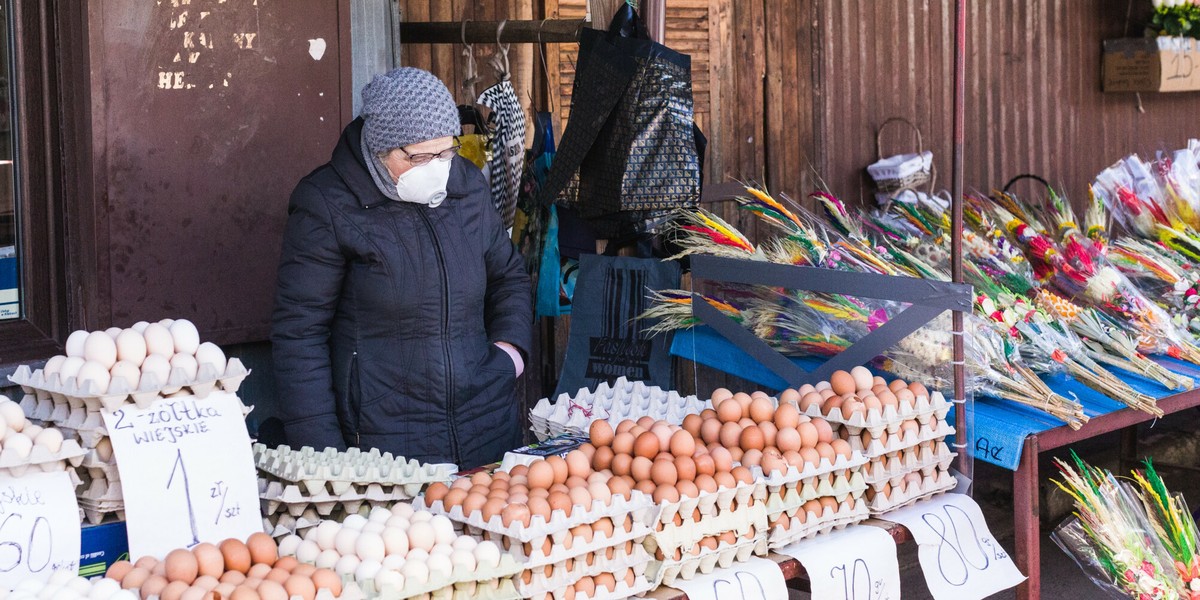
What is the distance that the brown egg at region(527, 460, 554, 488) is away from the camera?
7.43 feet

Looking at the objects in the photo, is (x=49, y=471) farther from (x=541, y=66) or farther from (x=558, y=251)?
(x=541, y=66)

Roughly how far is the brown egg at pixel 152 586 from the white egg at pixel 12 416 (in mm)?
438

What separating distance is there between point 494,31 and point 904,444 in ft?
6.76

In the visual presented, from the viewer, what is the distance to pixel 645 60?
3570 mm

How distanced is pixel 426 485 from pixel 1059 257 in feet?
8.52

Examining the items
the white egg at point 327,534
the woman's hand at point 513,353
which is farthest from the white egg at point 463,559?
the woman's hand at point 513,353

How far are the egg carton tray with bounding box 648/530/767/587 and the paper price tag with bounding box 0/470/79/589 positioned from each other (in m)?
1.06

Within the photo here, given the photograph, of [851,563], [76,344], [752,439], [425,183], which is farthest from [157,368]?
[851,563]

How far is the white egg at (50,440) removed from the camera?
2.07 m

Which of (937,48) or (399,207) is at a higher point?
(937,48)

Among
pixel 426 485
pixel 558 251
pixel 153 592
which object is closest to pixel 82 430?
pixel 153 592

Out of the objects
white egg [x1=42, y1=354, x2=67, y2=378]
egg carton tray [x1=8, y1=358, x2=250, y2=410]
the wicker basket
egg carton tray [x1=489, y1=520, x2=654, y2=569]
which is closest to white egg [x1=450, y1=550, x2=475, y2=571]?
egg carton tray [x1=489, y1=520, x2=654, y2=569]

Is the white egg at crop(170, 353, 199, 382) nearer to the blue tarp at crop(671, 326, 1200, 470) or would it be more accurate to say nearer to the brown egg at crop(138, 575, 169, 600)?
the brown egg at crop(138, 575, 169, 600)

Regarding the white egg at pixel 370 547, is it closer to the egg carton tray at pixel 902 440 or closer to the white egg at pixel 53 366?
the white egg at pixel 53 366
